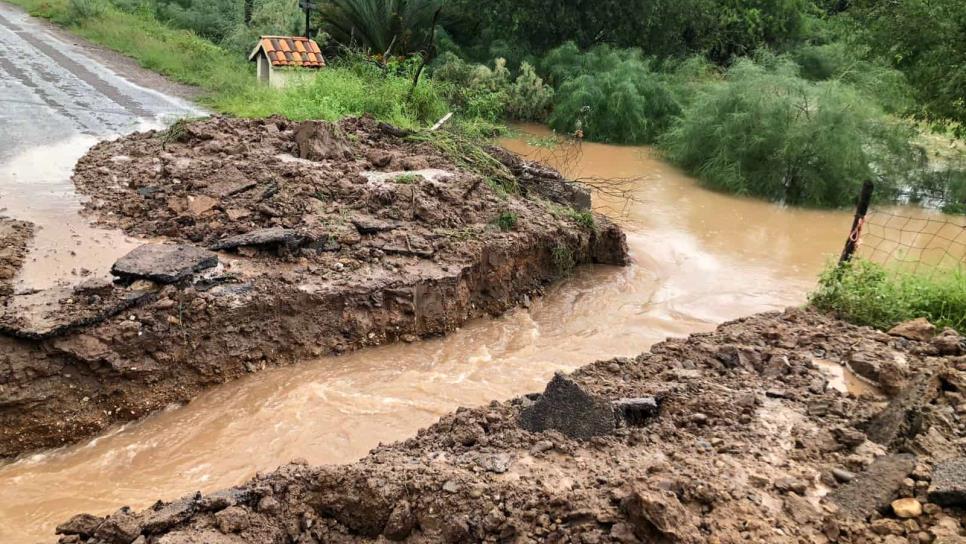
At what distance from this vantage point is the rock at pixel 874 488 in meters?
3.45

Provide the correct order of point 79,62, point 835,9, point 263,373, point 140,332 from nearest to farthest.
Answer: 1. point 140,332
2. point 263,373
3. point 79,62
4. point 835,9

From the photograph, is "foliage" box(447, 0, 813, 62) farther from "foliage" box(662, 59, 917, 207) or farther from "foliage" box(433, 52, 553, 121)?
"foliage" box(662, 59, 917, 207)

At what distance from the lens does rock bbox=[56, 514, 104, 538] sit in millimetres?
3578

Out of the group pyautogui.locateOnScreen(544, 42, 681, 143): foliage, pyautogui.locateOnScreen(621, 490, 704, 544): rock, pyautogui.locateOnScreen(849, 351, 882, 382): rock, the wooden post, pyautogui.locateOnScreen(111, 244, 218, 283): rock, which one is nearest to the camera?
pyautogui.locateOnScreen(621, 490, 704, 544): rock

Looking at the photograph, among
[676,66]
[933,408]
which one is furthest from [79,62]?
[933,408]

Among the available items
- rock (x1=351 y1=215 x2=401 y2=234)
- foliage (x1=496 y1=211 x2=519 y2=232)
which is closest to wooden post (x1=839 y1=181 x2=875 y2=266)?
foliage (x1=496 y1=211 x2=519 y2=232)

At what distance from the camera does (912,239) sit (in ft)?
36.4

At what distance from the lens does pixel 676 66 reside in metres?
18.1

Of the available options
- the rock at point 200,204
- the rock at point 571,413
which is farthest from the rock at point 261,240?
the rock at point 571,413

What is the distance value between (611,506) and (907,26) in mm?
10546

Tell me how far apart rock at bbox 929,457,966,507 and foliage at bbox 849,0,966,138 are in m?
8.61

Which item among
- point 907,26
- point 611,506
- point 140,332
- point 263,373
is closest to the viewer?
point 611,506

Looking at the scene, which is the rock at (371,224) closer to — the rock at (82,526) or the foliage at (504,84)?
the rock at (82,526)

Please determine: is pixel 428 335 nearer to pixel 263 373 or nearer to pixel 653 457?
pixel 263 373
